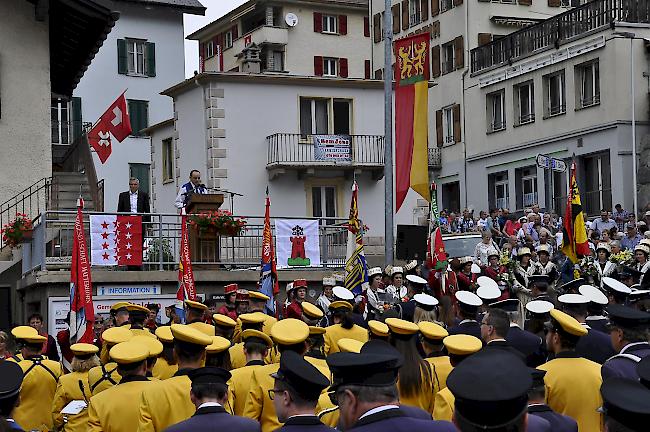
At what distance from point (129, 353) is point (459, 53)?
41.7 metres

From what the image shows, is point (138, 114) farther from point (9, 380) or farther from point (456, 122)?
point (9, 380)

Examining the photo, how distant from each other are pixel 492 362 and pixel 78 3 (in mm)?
20048

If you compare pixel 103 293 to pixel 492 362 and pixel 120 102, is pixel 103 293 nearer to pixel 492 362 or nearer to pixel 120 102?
pixel 120 102

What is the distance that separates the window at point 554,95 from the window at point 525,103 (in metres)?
1.04

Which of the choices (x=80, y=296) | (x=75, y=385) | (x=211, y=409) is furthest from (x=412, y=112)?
(x=211, y=409)

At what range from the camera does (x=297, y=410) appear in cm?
526

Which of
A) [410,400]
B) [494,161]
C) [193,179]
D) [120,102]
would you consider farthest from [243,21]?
[410,400]

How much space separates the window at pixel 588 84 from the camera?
38438mm

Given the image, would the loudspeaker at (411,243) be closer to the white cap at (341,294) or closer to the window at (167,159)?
the white cap at (341,294)

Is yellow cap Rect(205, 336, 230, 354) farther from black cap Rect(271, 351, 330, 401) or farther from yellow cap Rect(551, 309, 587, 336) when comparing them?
black cap Rect(271, 351, 330, 401)

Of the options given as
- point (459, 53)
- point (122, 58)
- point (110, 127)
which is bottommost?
point (110, 127)

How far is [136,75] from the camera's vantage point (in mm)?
51188

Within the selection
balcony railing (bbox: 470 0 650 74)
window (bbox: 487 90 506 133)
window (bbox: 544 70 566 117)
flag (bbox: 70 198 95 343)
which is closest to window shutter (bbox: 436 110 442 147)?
balcony railing (bbox: 470 0 650 74)

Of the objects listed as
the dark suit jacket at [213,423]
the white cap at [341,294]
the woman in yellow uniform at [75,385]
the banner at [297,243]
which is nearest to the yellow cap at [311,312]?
A: the white cap at [341,294]
